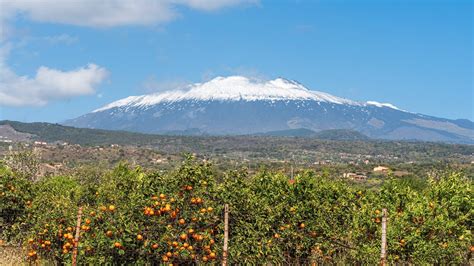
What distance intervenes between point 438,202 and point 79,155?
152 meters

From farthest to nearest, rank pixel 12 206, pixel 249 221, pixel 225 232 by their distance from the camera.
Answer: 1. pixel 12 206
2. pixel 249 221
3. pixel 225 232

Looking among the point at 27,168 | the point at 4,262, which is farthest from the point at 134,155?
the point at 4,262

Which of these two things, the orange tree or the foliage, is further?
the orange tree

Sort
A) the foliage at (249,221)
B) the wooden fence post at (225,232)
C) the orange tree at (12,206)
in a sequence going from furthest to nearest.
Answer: the orange tree at (12,206), the foliage at (249,221), the wooden fence post at (225,232)

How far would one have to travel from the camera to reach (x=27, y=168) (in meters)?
54.6

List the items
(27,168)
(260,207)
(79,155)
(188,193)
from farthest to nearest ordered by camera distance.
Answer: (79,155), (27,168), (260,207), (188,193)

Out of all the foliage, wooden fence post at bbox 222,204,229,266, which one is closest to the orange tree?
the foliage

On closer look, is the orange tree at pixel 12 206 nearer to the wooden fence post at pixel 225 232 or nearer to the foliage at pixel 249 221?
the foliage at pixel 249 221

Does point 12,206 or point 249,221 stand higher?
point 249,221

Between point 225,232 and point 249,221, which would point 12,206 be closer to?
point 249,221

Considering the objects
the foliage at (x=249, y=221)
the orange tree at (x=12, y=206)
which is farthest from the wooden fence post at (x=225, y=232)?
the orange tree at (x=12, y=206)

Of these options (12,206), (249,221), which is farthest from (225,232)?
(12,206)

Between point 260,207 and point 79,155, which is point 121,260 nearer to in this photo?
point 260,207

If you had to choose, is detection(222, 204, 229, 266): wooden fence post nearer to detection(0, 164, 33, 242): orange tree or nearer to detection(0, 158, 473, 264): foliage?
detection(0, 158, 473, 264): foliage
